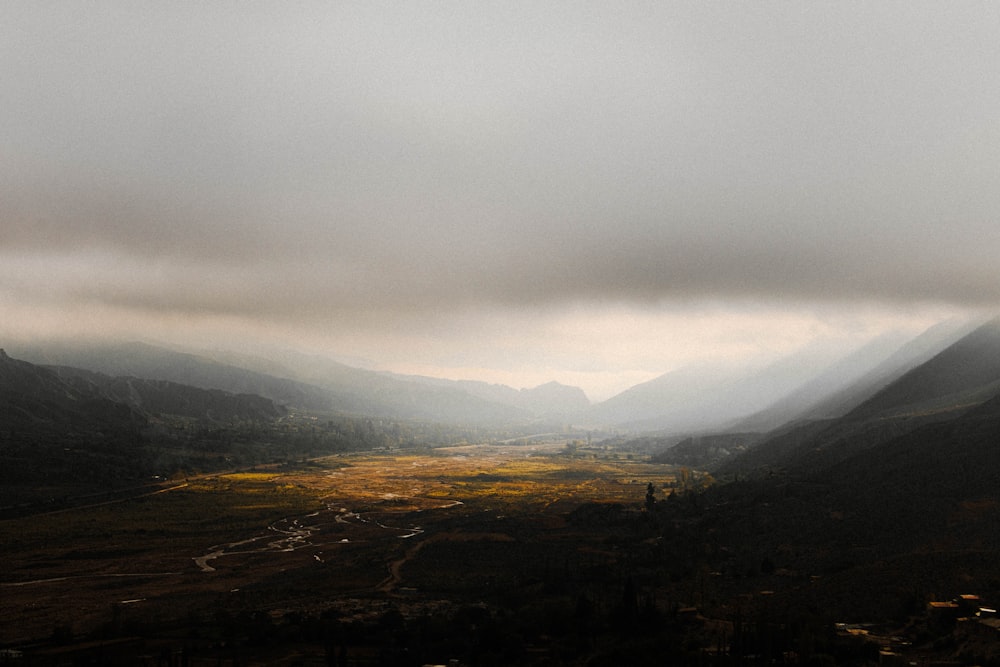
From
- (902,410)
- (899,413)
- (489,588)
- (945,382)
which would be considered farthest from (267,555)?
(945,382)

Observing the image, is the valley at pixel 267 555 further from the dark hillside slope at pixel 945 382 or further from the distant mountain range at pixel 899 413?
the dark hillside slope at pixel 945 382

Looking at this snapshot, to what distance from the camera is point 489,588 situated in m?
53.4

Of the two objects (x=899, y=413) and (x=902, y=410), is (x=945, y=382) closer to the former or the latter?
(x=902, y=410)

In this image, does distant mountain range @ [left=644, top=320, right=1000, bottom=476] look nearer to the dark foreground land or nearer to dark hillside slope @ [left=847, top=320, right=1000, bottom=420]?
dark hillside slope @ [left=847, top=320, right=1000, bottom=420]

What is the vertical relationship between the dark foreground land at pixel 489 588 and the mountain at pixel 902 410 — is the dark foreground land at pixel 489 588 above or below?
below

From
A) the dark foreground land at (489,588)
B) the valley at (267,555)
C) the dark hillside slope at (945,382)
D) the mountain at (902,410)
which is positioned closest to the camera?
the dark foreground land at (489,588)

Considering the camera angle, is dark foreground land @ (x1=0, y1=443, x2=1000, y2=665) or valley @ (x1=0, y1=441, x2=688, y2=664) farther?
valley @ (x1=0, y1=441, x2=688, y2=664)

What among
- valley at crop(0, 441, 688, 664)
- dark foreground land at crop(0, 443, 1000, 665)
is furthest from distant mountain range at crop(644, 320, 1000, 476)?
valley at crop(0, 441, 688, 664)

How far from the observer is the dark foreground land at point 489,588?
1395 inches

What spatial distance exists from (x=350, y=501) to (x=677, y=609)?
85.4m

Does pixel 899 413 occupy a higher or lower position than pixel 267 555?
higher

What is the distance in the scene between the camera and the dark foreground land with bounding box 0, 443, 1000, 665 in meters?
35.4

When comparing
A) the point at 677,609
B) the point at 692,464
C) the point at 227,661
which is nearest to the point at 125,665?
the point at 227,661

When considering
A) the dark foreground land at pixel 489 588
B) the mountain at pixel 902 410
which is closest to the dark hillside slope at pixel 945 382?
the mountain at pixel 902 410
